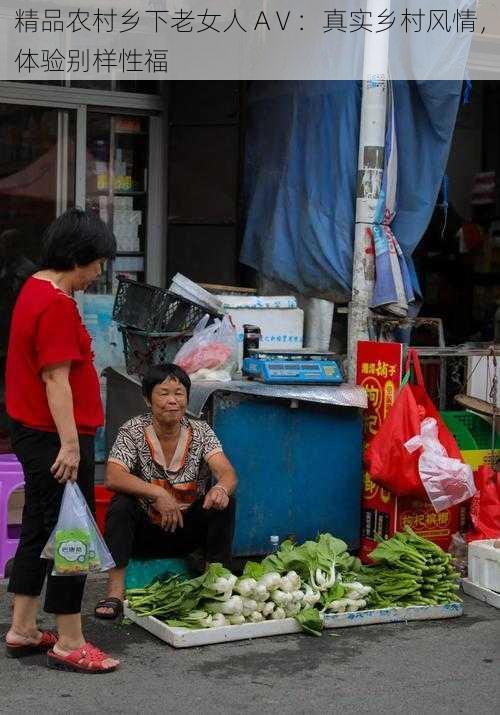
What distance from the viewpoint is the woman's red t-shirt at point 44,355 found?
15.1ft

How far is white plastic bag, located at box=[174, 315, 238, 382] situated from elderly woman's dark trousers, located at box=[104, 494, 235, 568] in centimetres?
99

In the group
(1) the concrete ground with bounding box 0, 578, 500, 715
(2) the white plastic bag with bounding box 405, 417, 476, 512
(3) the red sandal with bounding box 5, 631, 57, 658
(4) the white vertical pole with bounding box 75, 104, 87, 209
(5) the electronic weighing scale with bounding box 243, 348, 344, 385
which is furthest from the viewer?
(4) the white vertical pole with bounding box 75, 104, 87, 209

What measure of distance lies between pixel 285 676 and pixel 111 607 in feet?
3.23

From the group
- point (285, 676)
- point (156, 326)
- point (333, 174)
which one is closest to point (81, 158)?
point (156, 326)

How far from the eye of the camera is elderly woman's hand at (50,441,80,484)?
4.62 meters

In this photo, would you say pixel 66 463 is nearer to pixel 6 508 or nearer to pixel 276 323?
pixel 6 508

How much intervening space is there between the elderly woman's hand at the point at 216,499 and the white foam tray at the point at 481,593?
4.82 feet

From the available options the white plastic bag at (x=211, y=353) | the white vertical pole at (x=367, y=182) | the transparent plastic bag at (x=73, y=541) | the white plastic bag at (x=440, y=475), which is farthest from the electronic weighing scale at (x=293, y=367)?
the transparent plastic bag at (x=73, y=541)

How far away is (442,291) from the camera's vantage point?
9.61 metres

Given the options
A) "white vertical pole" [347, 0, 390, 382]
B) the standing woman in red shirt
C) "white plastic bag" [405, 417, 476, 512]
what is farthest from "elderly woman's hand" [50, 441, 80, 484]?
"white vertical pole" [347, 0, 390, 382]

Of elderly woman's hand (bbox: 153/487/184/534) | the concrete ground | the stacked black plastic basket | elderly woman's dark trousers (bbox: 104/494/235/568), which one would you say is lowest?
the concrete ground

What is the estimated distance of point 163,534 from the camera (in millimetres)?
5594

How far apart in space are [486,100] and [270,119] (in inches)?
107

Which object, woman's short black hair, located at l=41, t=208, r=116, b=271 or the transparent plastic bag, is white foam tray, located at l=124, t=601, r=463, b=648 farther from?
woman's short black hair, located at l=41, t=208, r=116, b=271
